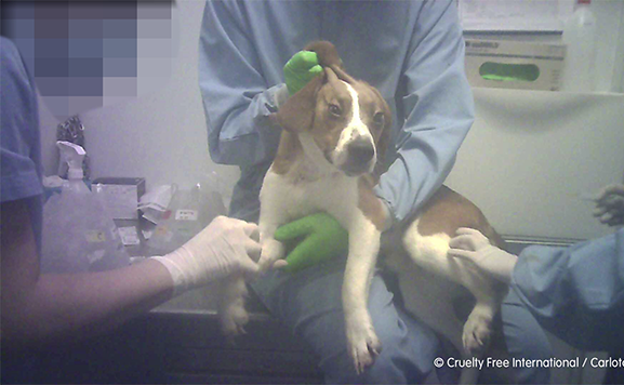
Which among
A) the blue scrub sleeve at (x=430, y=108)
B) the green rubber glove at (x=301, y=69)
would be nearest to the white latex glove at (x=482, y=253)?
the blue scrub sleeve at (x=430, y=108)

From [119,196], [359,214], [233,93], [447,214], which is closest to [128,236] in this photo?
[119,196]

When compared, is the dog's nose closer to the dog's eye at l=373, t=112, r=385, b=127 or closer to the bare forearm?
the dog's eye at l=373, t=112, r=385, b=127

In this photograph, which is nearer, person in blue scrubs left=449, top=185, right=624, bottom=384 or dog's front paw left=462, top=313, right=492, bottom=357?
person in blue scrubs left=449, top=185, right=624, bottom=384

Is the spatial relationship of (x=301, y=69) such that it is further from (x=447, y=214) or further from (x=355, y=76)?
(x=447, y=214)

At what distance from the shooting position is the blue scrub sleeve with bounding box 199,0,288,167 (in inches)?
33.5

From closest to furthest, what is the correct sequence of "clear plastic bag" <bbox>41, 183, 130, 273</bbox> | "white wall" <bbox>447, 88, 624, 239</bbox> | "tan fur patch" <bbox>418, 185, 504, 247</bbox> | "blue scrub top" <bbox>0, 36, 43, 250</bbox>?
"blue scrub top" <bbox>0, 36, 43, 250</bbox>
"clear plastic bag" <bbox>41, 183, 130, 273</bbox>
"white wall" <bbox>447, 88, 624, 239</bbox>
"tan fur patch" <bbox>418, 185, 504, 247</bbox>

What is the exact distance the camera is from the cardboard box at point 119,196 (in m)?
0.81

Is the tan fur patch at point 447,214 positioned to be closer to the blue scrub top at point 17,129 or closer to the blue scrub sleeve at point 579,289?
the blue scrub sleeve at point 579,289

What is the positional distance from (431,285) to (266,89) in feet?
1.71

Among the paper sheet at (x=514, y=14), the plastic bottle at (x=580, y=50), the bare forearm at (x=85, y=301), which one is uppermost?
the paper sheet at (x=514, y=14)

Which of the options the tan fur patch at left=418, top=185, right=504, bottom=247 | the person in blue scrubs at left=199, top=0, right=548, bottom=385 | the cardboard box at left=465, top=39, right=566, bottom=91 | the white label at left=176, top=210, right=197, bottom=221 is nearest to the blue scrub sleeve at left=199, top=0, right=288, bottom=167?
the person in blue scrubs at left=199, top=0, right=548, bottom=385

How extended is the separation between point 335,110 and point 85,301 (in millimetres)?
525

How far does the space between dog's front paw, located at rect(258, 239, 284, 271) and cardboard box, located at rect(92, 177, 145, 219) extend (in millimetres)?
247

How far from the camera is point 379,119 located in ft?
2.68
